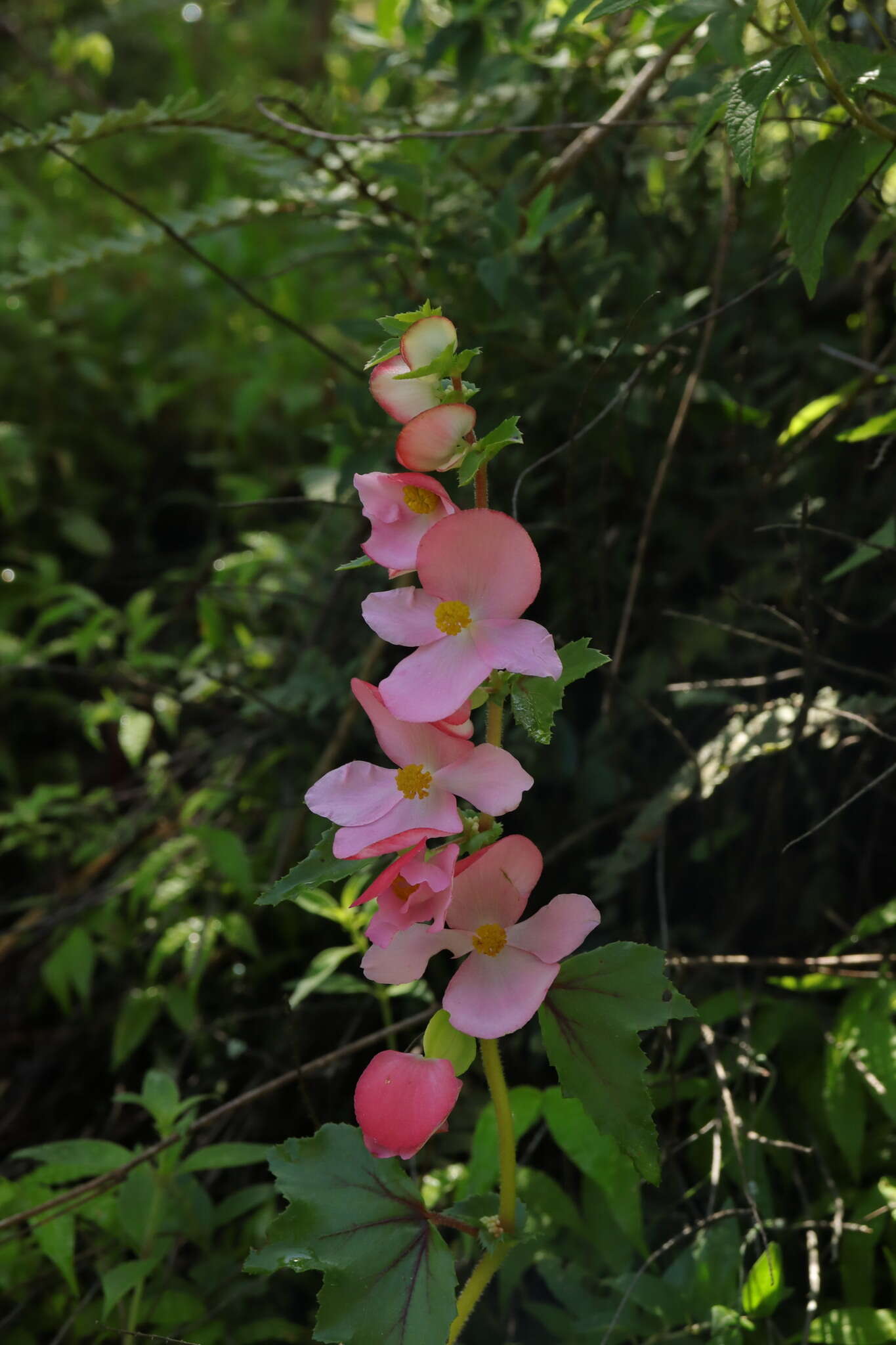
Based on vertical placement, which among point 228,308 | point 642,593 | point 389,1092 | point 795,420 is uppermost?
point 795,420

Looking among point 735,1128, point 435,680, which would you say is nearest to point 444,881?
point 435,680

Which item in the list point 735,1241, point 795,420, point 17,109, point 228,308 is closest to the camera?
point 735,1241

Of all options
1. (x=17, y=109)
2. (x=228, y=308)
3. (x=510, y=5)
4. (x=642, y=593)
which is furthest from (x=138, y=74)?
(x=642, y=593)

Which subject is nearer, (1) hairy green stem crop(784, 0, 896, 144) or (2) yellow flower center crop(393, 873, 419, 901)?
(2) yellow flower center crop(393, 873, 419, 901)

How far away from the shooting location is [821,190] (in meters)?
0.78

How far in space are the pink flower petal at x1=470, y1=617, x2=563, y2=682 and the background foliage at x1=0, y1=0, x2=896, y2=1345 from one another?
0.26 meters

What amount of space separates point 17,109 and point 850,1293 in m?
3.33

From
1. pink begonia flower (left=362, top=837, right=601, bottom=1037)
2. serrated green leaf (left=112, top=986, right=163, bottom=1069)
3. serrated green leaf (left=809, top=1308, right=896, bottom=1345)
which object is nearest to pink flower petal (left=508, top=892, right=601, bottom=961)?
pink begonia flower (left=362, top=837, right=601, bottom=1037)

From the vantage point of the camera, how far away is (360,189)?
1.27 metres

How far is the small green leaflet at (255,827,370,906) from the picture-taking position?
58 cm

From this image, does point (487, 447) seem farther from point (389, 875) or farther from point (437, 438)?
point (389, 875)

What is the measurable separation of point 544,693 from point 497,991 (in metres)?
0.17

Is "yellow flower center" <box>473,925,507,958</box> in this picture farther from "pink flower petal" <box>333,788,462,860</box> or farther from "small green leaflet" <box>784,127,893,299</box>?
"small green leaflet" <box>784,127,893,299</box>

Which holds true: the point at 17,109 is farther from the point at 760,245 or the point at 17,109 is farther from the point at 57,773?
the point at 760,245
